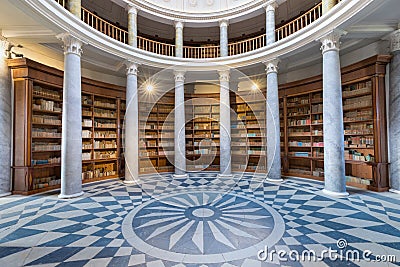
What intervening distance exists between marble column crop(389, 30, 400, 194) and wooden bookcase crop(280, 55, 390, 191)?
0.13 m

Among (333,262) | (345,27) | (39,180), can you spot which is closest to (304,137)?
(345,27)

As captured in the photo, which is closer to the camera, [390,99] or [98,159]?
[390,99]

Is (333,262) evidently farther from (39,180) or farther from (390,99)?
(39,180)

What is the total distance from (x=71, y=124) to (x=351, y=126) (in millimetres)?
7871

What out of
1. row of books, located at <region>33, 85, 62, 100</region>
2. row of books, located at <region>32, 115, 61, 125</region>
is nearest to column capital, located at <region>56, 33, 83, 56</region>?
row of books, located at <region>33, 85, 62, 100</region>

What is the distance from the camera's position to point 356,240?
104 inches

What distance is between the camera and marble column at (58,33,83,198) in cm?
477

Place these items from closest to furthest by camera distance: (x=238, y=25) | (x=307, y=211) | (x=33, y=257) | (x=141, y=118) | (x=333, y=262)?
(x=333, y=262) < (x=33, y=257) < (x=307, y=211) < (x=141, y=118) < (x=238, y=25)

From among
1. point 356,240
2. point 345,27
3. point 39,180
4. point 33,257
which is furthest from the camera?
point 39,180

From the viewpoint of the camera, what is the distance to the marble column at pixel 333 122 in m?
4.78

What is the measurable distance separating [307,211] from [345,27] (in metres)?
4.34

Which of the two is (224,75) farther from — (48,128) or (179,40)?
(48,128)

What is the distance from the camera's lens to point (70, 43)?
489 cm

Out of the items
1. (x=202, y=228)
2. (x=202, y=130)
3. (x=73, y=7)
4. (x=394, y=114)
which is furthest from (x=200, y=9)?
→ (x=202, y=228)
